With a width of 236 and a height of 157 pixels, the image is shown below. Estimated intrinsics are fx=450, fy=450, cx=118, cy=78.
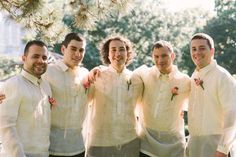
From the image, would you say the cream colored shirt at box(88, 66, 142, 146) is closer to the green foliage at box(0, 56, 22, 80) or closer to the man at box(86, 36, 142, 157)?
the man at box(86, 36, 142, 157)

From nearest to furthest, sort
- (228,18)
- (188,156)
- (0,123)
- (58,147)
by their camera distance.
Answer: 1. (0,123)
2. (58,147)
3. (188,156)
4. (228,18)

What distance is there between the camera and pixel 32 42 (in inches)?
156

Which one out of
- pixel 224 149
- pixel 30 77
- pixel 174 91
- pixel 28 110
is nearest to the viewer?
pixel 28 110

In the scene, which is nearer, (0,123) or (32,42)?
(0,123)

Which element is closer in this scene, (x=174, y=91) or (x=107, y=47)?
(x=174, y=91)

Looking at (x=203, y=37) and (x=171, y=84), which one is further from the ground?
(x=203, y=37)

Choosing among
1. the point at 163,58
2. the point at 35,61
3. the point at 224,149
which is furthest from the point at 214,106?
the point at 35,61

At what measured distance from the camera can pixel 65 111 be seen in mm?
4246

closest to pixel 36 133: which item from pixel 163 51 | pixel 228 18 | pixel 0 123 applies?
pixel 0 123

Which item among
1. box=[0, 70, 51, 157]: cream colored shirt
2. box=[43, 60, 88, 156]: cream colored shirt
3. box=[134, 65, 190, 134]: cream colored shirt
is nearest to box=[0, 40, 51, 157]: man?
box=[0, 70, 51, 157]: cream colored shirt

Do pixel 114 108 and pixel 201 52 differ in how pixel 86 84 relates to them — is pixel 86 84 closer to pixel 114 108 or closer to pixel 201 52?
pixel 114 108

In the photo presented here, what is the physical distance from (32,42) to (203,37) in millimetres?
1598

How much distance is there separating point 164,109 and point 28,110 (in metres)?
1.46

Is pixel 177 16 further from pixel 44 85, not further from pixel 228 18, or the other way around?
pixel 44 85
